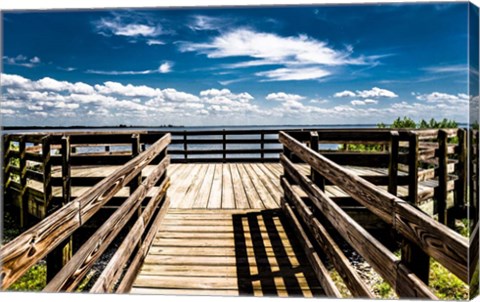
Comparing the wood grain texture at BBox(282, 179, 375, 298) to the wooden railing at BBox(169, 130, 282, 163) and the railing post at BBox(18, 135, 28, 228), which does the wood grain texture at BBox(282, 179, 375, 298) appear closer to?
the railing post at BBox(18, 135, 28, 228)

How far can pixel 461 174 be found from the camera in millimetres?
4707

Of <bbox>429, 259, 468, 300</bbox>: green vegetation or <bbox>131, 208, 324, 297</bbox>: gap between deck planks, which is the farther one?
<bbox>429, 259, 468, 300</bbox>: green vegetation

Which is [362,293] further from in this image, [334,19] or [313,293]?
[334,19]

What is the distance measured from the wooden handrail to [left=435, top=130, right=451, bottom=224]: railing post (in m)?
3.00

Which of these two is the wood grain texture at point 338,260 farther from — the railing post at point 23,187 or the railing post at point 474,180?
the railing post at point 23,187

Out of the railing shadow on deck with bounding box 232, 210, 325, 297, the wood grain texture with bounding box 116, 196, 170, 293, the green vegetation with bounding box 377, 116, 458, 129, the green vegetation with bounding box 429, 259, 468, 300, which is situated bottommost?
the green vegetation with bounding box 429, 259, 468, 300

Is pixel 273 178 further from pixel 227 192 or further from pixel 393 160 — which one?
pixel 393 160

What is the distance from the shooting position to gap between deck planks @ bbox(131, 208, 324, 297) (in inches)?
94.0

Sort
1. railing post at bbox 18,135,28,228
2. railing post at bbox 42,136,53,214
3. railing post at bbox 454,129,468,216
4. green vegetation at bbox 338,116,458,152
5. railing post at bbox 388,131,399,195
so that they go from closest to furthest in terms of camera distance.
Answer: railing post at bbox 388,131,399,195 → railing post at bbox 42,136,53,214 → railing post at bbox 454,129,468,216 → railing post at bbox 18,135,28,228 → green vegetation at bbox 338,116,458,152

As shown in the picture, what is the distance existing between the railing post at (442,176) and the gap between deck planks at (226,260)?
2.30 meters

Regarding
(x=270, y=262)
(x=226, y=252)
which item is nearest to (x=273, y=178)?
(x=226, y=252)

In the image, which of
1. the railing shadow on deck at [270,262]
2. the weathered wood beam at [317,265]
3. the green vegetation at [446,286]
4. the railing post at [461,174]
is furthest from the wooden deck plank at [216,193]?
the railing post at [461,174]

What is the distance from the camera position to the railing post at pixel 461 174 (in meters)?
4.68

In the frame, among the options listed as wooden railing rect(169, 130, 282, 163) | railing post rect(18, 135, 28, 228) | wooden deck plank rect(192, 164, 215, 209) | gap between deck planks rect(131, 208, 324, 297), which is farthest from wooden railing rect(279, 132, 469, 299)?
wooden railing rect(169, 130, 282, 163)
